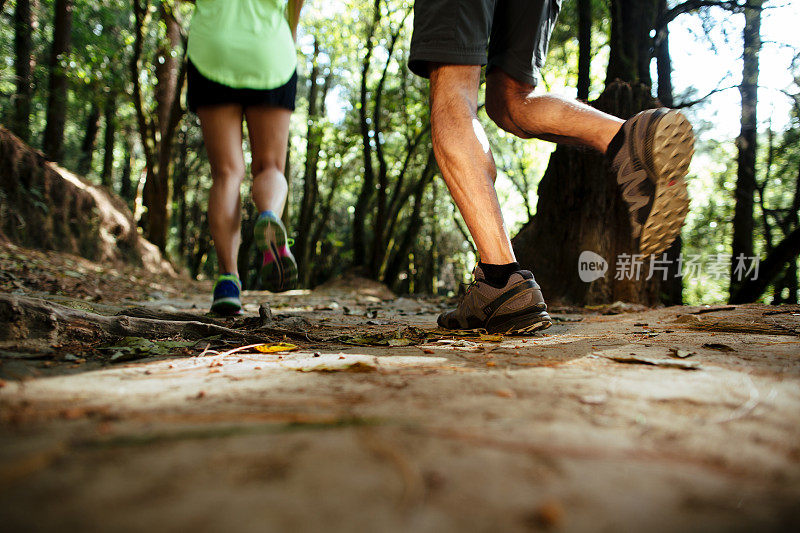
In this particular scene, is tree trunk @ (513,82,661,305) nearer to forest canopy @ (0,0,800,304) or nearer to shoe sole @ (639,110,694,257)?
forest canopy @ (0,0,800,304)

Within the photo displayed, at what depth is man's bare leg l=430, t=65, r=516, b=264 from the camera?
1940 mm

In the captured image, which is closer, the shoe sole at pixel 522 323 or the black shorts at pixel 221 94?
the shoe sole at pixel 522 323

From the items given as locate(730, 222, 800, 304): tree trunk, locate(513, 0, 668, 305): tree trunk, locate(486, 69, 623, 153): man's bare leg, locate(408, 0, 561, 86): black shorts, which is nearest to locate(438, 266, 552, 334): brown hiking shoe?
locate(486, 69, 623, 153): man's bare leg

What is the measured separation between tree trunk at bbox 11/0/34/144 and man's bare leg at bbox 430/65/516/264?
30.3 feet

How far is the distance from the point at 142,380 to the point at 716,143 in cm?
1242

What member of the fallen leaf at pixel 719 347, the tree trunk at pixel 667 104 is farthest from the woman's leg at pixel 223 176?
the tree trunk at pixel 667 104

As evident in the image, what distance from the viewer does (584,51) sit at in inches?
240

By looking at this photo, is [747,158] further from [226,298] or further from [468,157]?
[226,298]

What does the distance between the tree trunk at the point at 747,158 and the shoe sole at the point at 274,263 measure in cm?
790

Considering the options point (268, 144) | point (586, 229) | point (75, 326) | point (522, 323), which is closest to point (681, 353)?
point (522, 323)

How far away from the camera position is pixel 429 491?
50cm

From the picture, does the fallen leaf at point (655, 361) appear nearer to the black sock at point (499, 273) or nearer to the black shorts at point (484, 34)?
the black sock at point (499, 273)

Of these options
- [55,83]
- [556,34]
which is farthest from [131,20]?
[556,34]

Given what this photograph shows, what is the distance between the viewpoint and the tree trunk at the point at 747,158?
25.6 ft
